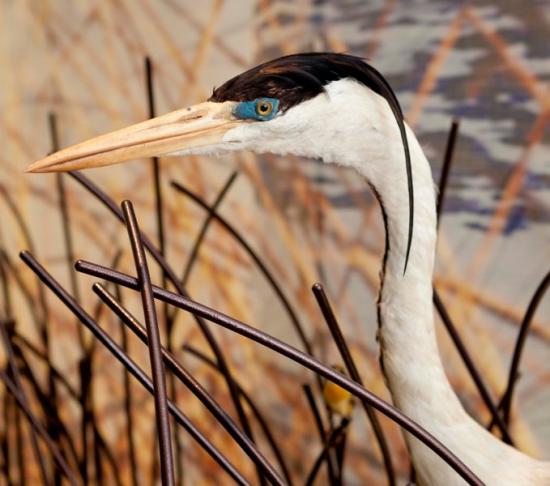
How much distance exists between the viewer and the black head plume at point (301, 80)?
0.37 meters

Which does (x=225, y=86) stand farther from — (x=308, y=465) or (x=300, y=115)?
(x=308, y=465)

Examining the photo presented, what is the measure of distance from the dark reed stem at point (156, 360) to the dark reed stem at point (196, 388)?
0.01m

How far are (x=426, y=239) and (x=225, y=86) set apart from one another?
16 cm

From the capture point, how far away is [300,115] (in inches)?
15.2

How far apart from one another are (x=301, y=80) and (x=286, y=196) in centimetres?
66

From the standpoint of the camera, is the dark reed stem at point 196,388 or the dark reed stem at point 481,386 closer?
the dark reed stem at point 196,388

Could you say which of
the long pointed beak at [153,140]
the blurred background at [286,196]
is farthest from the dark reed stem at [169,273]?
the blurred background at [286,196]

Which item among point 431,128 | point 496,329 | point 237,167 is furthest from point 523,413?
point 237,167

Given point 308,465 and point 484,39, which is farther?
point 308,465

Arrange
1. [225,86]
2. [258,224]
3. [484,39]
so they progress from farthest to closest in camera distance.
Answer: [258,224], [484,39], [225,86]

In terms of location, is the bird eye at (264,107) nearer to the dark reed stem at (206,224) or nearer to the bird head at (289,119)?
the bird head at (289,119)

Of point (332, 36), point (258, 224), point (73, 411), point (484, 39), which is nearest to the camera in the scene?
point (484, 39)

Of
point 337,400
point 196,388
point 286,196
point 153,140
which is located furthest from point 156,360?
point 286,196

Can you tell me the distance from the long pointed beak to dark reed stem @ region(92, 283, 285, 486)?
85mm
